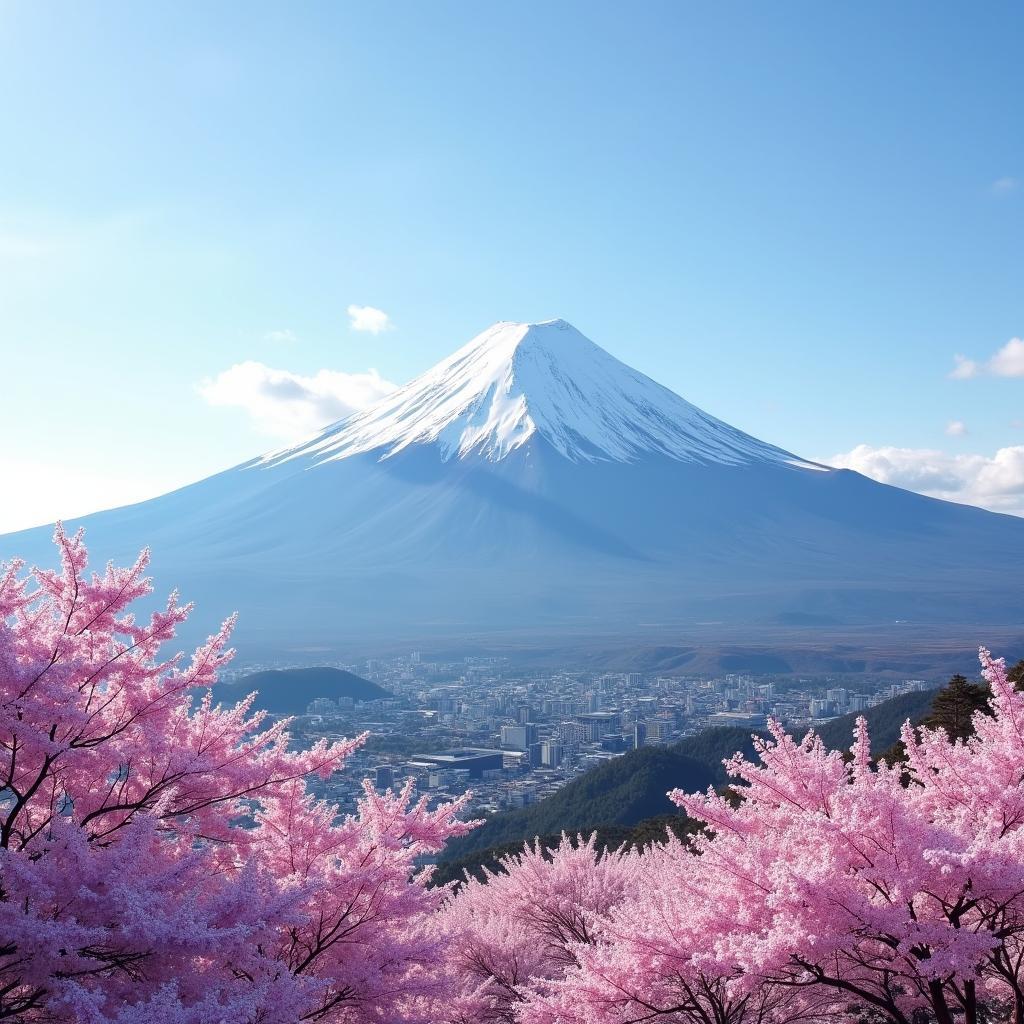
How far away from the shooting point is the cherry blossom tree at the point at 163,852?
393 cm

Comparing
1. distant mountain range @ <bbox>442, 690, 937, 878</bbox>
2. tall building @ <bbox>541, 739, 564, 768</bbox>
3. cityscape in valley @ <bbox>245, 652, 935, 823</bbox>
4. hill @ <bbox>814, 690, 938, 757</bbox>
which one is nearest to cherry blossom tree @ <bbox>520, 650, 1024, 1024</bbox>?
cityscape in valley @ <bbox>245, 652, 935, 823</bbox>

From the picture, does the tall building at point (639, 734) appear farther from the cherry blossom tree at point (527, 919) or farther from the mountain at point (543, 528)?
the mountain at point (543, 528)

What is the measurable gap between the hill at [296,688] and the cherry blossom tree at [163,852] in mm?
37741

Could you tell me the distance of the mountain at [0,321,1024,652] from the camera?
94375mm

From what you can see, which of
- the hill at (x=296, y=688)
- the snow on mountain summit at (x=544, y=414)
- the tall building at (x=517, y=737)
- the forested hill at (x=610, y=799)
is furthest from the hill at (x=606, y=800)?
the snow on mountain summit at (x=544, y=414)

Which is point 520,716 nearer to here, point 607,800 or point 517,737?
point 517,737

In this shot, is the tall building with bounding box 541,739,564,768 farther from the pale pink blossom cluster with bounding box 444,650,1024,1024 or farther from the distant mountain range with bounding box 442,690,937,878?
the pale pink blossom cluster with bounding box 444,650,1024,1024

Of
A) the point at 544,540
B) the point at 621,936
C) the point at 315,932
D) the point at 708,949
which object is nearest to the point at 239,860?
the point at 315,932

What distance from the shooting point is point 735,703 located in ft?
172

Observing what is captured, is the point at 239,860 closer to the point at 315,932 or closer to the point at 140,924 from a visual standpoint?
the point at 315,932

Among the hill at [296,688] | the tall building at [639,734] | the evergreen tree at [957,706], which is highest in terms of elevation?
the evergreen tree at [957,706]

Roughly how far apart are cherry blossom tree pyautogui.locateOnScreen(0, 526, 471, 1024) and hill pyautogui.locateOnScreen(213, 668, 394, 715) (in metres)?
37.7

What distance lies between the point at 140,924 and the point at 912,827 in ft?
11.3

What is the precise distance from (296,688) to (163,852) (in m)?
44.3
